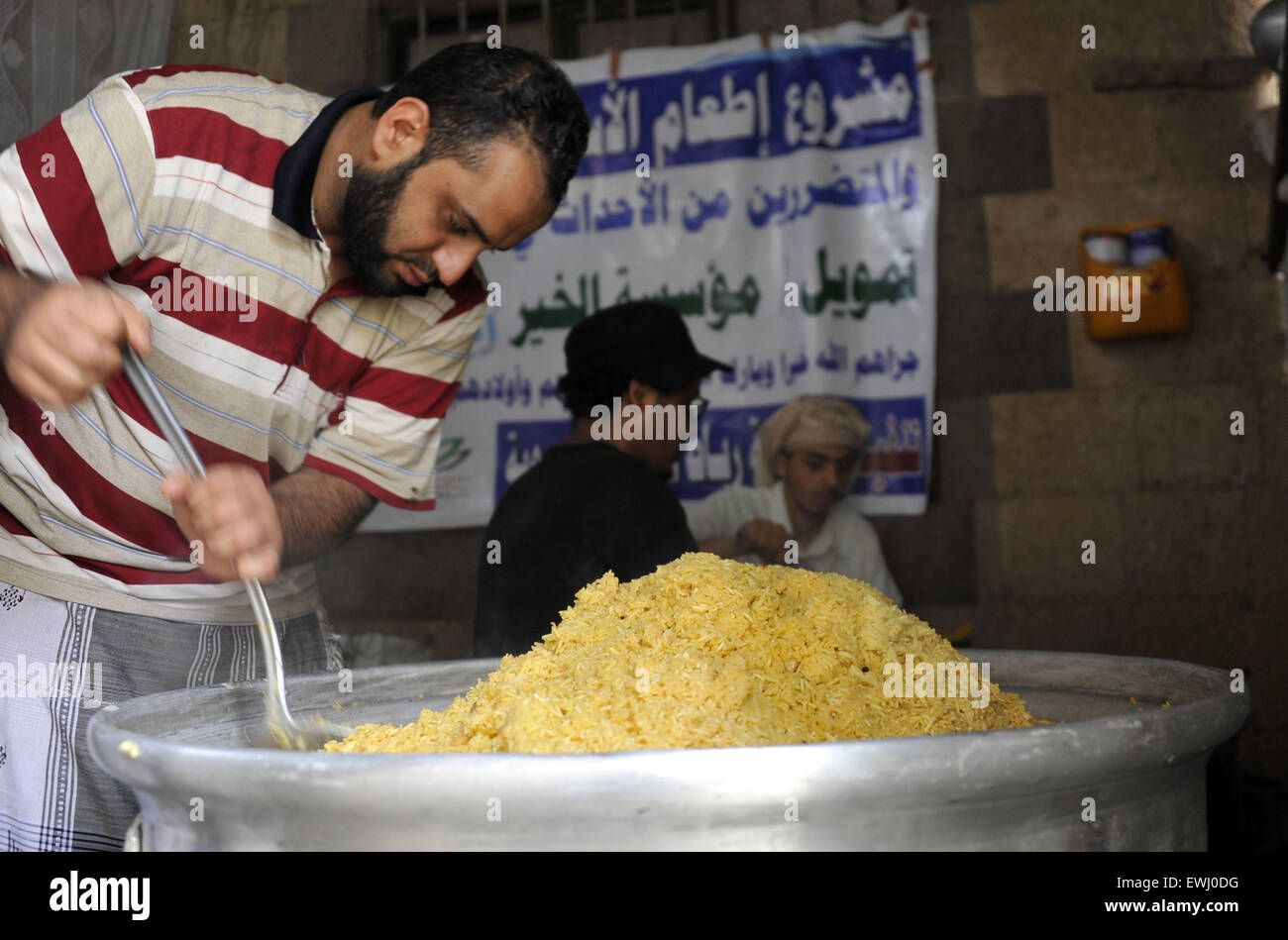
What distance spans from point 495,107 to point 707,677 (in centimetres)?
91

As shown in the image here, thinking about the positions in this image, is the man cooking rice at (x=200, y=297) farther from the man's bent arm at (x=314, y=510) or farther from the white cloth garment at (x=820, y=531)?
the white cloth garment at (x=820, y=531)

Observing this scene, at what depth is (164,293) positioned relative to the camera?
1428mm

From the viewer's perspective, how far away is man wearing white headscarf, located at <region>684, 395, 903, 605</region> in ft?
11.8

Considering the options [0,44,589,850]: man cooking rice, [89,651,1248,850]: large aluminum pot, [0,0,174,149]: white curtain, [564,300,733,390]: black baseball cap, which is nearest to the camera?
[89,651,1248,850]: large aluminum pot

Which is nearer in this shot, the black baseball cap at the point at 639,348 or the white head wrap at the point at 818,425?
the black baseball cap at the point at 639,348

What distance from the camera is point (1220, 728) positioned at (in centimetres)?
77

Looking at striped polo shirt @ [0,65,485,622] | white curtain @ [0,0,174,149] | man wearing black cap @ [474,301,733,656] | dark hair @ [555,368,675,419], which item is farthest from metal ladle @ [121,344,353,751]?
dark hair @ [555,368,675,419]

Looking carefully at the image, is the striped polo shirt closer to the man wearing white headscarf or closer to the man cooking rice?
the man cooking rice

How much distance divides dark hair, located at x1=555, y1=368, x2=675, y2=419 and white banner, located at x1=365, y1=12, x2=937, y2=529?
44.8 inches

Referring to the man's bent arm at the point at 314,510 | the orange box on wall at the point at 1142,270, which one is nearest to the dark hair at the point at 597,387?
the man's bent arm at the point at 314,510

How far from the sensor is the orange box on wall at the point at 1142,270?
11.1 ft

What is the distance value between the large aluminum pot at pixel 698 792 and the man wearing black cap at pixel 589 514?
1.47 metres

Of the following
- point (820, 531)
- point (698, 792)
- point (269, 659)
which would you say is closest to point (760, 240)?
point (820, 531)
